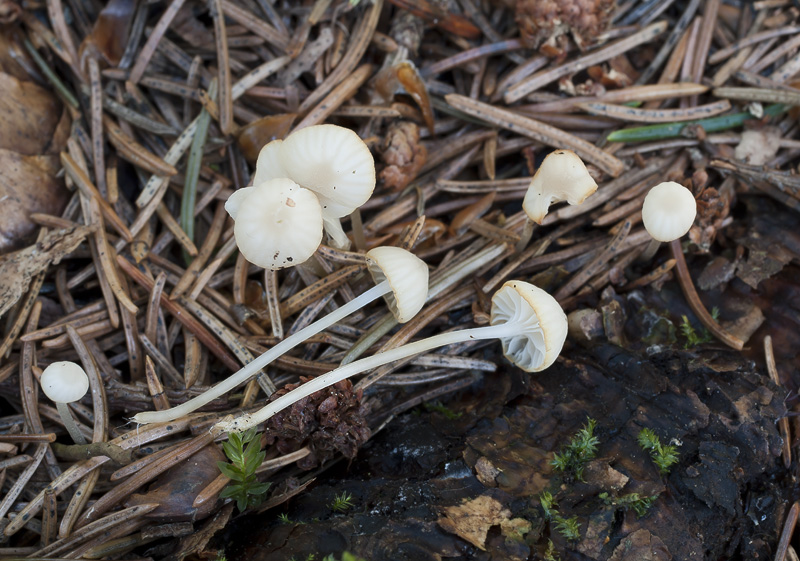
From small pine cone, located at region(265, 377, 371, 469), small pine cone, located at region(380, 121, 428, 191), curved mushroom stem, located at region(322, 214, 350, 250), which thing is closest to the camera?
small pine cone, located at region(265, 377, 371, 469)

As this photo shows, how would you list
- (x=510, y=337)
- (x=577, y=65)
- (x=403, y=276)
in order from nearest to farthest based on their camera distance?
(x=403, y=276) → (x=510, y=337) → (x=577, y=65)

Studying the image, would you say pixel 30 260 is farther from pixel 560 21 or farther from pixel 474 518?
pixel 560 21

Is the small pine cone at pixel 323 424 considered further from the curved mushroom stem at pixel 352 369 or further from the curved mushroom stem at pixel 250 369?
the curved mushroom stem at pixel 250 369

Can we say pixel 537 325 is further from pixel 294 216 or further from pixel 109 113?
pixel 109 113

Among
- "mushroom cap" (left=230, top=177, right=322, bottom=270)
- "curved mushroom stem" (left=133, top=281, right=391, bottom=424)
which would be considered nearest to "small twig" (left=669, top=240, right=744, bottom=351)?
"curved mushroom stem" (left=133, top=281, right=391, bottom=424)

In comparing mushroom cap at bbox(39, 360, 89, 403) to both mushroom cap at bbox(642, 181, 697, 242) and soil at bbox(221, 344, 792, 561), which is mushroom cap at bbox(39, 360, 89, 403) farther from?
mushroom cap at bbox(642, 181, 697, 242)

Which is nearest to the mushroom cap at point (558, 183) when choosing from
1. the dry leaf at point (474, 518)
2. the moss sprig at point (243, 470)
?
the dry leaf at point (474, 518)

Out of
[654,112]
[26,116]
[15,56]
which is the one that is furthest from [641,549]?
[15,56]
